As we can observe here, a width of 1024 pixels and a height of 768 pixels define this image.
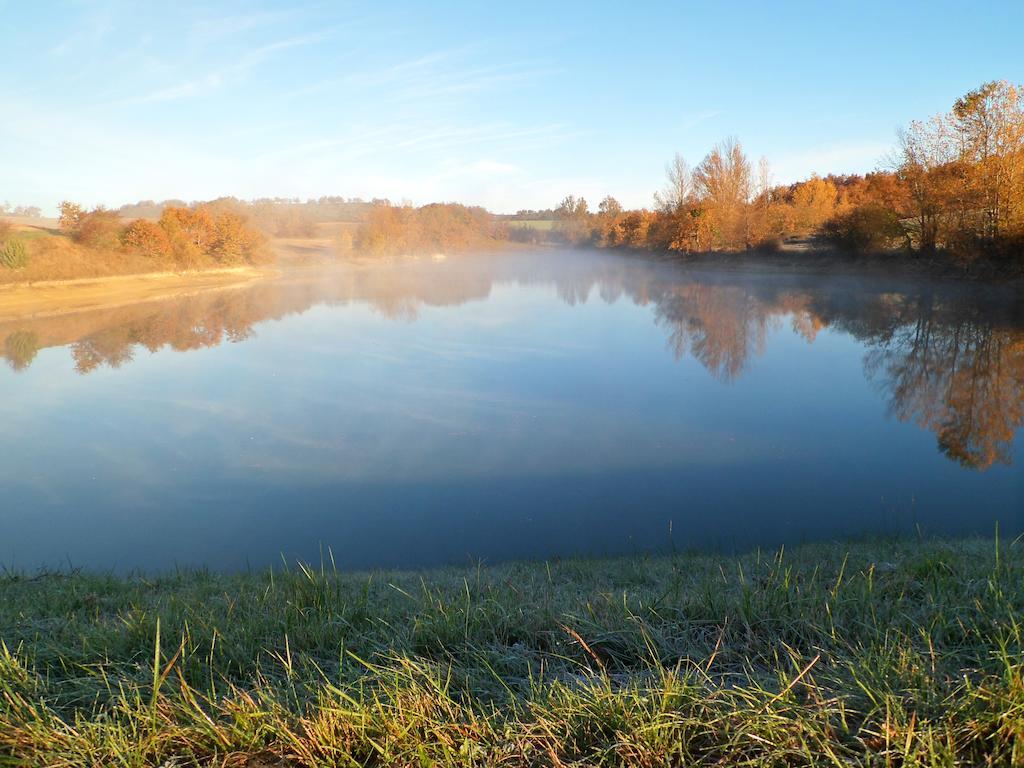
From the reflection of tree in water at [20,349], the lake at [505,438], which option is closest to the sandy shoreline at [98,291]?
the reflection of tree in water at [20,349]

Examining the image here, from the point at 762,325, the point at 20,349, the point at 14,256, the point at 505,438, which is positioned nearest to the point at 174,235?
the point at 14,256

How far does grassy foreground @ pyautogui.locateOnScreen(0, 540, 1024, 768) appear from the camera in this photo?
162cm

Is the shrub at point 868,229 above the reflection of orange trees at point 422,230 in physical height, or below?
below

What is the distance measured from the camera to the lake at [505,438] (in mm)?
6074

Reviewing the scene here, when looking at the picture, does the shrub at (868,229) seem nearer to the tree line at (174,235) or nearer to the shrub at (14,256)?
the tree line at (174,235)

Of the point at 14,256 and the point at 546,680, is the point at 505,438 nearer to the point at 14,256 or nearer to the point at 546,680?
the point at 546,680

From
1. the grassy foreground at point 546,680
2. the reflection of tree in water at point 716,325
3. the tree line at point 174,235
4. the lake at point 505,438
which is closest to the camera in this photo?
the grassy foreground at point 546,680

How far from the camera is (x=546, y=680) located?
207 centimetres

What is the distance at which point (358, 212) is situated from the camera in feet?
254

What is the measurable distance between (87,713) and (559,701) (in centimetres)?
153

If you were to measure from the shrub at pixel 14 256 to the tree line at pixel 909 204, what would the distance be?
3798 cm

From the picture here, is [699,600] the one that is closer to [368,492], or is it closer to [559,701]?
[559,701]

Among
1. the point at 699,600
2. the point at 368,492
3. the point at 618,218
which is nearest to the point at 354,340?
the point at 368,492

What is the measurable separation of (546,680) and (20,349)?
20.6 m
